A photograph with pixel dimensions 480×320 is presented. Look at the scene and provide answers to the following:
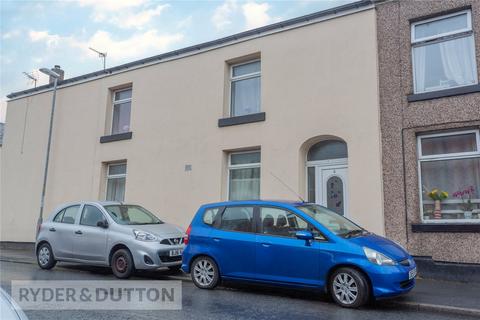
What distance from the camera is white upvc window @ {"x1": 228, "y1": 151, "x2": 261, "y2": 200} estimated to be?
12.4 m

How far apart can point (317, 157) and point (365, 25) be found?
139 inches

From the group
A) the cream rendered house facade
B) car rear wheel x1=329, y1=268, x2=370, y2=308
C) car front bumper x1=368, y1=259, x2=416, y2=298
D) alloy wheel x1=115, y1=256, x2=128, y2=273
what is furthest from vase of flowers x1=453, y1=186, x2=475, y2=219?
alloy wheel x1=115, y1=256, x2=128, y2=273

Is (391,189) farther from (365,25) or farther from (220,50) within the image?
(220,50)

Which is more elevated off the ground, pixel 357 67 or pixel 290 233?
pixel 357 67

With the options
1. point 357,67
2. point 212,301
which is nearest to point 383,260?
point 212,301

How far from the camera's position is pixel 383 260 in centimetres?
648

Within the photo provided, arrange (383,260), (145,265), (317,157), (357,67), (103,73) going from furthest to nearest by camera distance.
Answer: (103,73) → (317,157) → (357,67) → (145,265) → (383,260)

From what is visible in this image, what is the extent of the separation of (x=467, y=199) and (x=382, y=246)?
3796mm

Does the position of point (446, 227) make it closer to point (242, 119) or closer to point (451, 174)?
point (451, 174)

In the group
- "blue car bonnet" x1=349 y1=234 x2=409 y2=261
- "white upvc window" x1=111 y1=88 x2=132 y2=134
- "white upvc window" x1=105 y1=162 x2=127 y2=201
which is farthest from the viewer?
"white upvc window" x1=111 y1=88 x2=132 y2=134

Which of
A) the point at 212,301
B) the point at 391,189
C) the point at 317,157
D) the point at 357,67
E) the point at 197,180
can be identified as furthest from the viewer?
the point at 197,180

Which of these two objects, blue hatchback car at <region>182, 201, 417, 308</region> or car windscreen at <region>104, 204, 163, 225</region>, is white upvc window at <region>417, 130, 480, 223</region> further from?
car windscreen at <region>104, 204, 163, 225</region>

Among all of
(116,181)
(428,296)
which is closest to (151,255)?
(428,296)

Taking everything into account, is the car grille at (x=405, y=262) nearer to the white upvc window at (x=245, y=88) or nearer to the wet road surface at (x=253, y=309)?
the wet road surface at (x=253, y=309)
